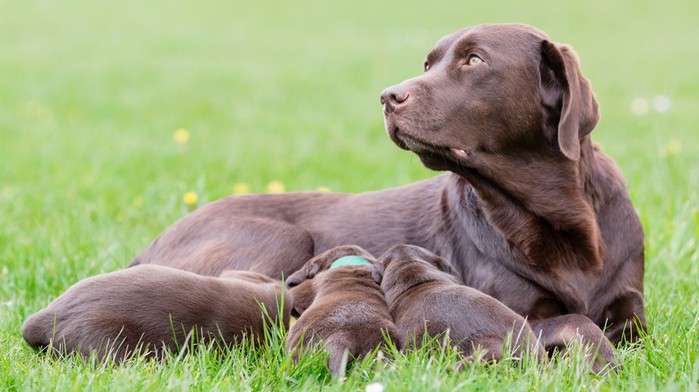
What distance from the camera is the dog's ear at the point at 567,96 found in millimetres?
3650

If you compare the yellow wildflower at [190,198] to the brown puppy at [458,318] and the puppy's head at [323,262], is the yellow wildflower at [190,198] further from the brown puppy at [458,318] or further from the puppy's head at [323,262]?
the brown puppy at [458,318]

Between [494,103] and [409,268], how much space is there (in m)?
0.76

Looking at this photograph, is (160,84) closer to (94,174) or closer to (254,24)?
(94,174)

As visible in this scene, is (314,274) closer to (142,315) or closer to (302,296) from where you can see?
(302,296)

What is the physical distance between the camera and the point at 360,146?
8.20 metres

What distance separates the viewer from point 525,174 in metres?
3.89

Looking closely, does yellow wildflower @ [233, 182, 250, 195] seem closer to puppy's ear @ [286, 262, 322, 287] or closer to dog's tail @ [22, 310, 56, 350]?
puppy's ear @ [286, 262, 322, 287]

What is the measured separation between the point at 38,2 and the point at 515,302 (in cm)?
1863

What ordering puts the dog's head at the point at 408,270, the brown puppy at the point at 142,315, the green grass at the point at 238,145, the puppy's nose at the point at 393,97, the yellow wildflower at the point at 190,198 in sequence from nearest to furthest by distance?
the green grass at the point at 238,145, the brown puppy at the point at 142,315, the dog's head at the point at 408,270, the puppy's nose at the point at 393,97, the yellow wildflower at the point at 190,198

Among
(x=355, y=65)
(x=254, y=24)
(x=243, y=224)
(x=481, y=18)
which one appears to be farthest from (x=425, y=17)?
(x=243, y=224)

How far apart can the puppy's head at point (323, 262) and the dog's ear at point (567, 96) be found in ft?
3.24

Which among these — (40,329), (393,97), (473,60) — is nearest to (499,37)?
(473,60)

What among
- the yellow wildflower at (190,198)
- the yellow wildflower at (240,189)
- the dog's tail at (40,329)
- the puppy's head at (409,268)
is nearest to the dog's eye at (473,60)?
the puppy's head at (409,268)

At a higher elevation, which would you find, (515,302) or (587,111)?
(587,111)
